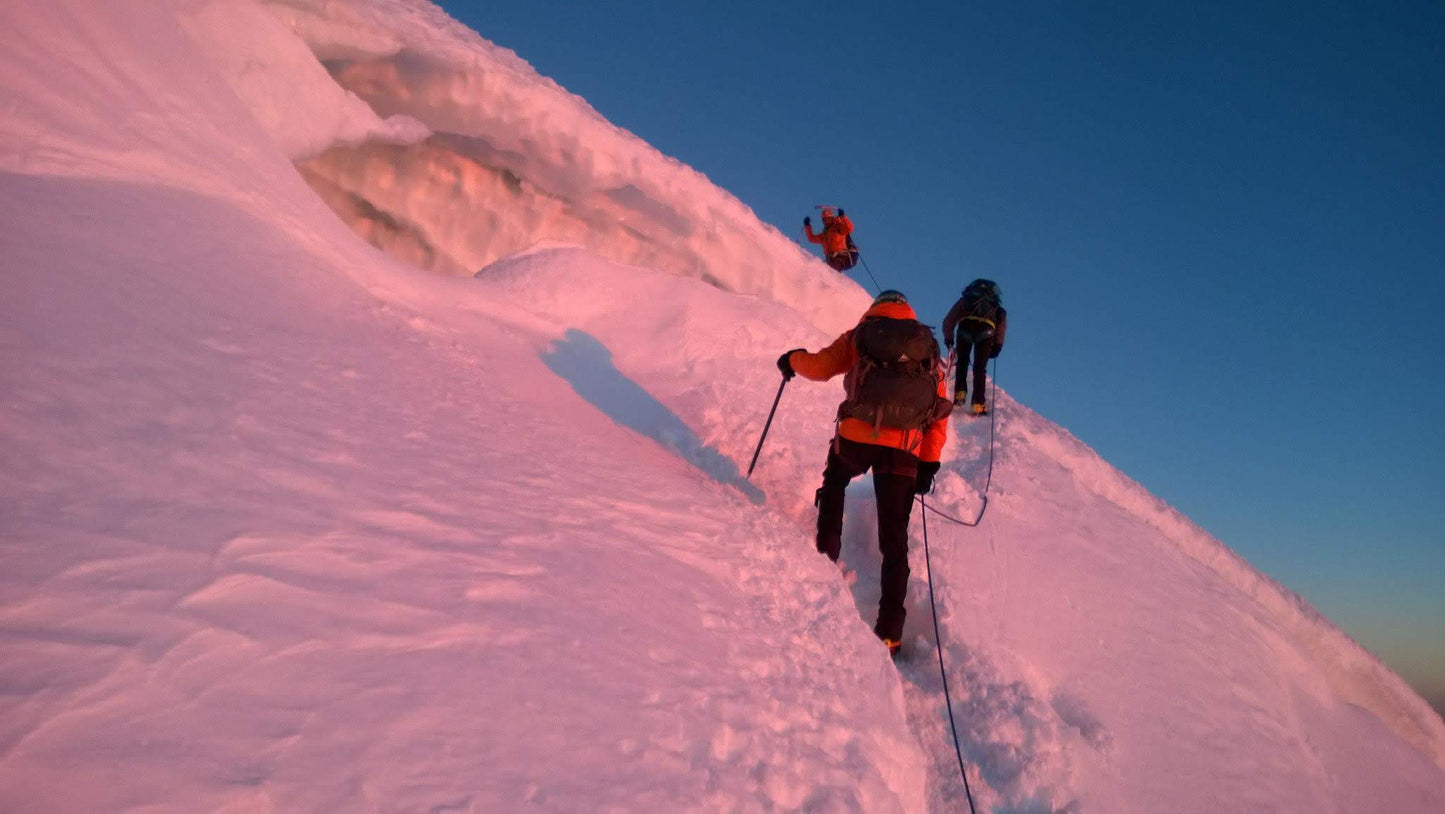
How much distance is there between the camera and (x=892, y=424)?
3.43 m

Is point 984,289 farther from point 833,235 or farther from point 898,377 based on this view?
point 833,235

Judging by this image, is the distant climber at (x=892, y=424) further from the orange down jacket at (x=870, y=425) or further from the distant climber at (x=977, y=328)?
the distant climber at (x=977, y=328)

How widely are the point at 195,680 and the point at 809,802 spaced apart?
1.43 m

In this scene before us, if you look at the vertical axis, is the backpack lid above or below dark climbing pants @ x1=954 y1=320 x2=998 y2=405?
above

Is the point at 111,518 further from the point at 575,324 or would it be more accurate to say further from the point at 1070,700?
the point at 575,324

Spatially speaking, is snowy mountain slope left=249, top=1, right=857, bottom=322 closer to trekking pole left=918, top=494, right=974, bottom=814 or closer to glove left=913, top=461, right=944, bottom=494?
glove left=913, top=461, right=944, bottom=494

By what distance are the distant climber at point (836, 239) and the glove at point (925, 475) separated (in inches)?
316

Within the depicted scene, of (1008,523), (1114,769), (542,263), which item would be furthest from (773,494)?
(542,263)

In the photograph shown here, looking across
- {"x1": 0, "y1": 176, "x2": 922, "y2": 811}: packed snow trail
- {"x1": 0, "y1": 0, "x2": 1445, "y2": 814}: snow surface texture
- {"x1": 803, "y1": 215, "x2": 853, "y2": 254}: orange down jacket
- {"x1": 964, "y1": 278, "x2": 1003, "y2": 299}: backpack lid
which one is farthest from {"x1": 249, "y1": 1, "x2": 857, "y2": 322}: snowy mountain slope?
{"x1": 0, "y1": 176, "x2": 922, "y2": 811}: packed snow trail

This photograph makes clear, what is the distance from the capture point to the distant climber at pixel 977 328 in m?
6.21

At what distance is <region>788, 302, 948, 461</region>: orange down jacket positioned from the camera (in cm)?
350

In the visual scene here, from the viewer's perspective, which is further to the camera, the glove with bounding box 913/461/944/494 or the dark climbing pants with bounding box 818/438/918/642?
the glove with bounding box 913/461/944/494

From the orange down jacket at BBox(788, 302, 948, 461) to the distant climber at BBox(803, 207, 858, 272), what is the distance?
7.77 metres

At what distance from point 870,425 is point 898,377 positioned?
12.0 inches
